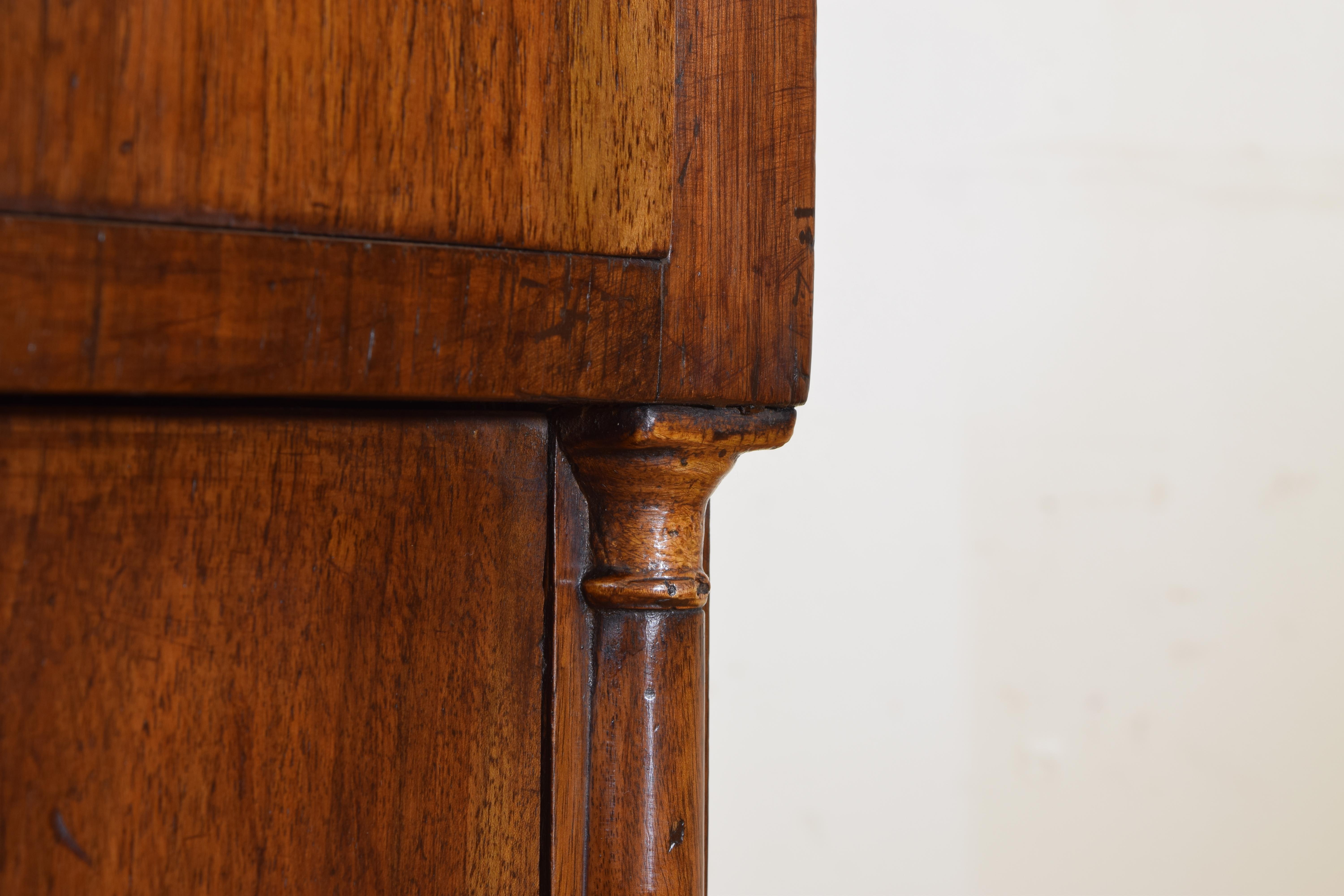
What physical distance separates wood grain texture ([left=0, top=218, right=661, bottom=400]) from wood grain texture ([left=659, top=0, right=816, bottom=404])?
0.01 meters

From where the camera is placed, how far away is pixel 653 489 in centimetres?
27

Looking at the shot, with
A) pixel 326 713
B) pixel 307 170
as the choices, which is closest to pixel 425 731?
pixel 326 713

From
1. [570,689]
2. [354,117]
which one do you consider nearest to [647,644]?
[570,689]

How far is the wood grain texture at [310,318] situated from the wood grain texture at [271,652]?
0.08 feet

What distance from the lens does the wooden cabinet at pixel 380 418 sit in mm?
206

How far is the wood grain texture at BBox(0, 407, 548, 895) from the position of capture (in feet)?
0.70

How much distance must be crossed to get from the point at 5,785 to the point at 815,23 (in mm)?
256

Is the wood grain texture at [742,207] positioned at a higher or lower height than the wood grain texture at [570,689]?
higher

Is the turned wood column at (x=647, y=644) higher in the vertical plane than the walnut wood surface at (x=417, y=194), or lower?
lower

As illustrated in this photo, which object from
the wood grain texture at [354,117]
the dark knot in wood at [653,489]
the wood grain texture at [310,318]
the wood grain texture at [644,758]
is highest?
the wood grain texture at [354,117]

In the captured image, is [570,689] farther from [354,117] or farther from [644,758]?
[354,117]

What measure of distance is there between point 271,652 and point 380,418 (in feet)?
0.19

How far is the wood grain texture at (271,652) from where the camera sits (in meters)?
0.21

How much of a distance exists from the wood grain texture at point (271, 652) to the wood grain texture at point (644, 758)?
2cm
